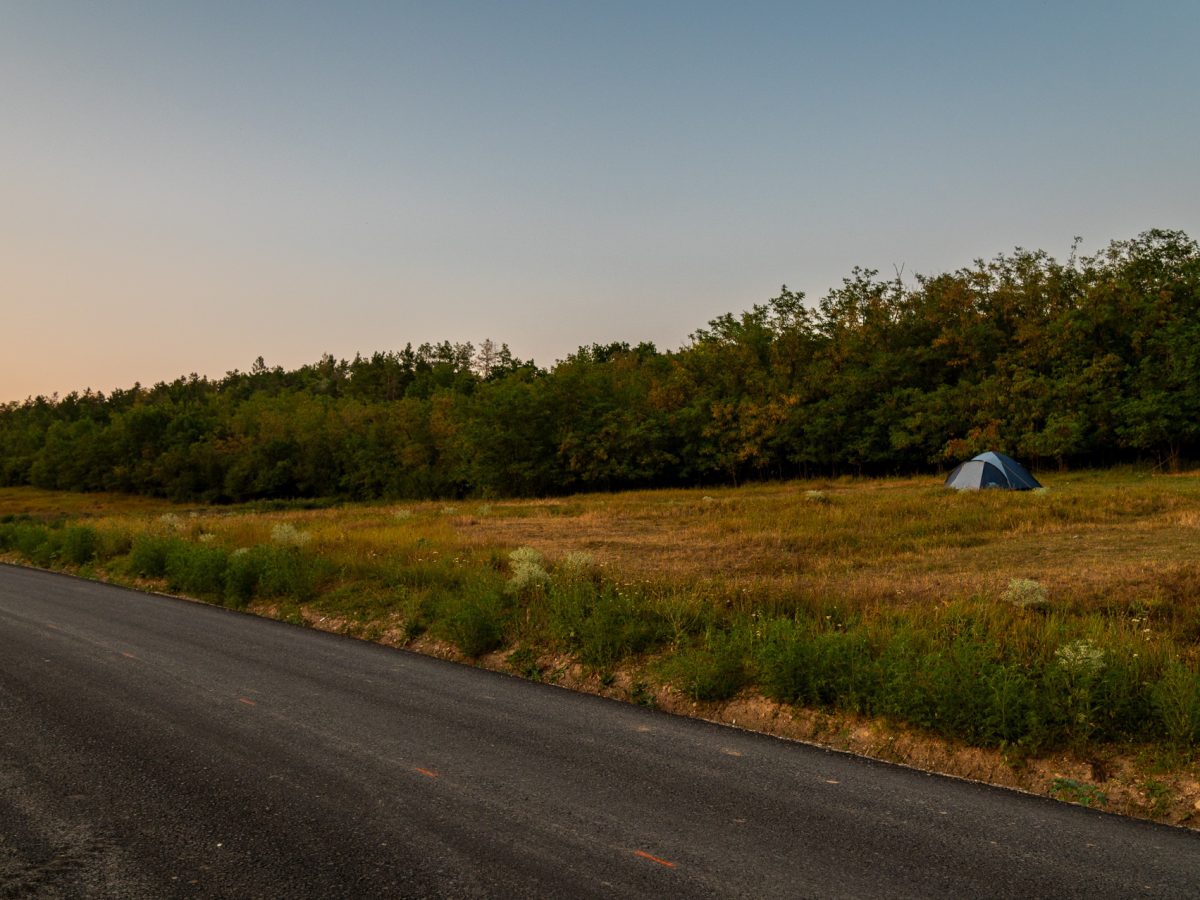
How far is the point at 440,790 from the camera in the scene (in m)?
5.62

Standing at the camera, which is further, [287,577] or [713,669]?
[287,577]

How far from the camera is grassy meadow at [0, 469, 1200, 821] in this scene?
6719 millimetres

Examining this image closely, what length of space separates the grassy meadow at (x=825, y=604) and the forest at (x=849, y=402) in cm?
2691

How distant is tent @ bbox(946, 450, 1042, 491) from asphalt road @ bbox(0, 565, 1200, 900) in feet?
94.7

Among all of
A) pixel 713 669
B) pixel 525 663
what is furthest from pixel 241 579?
pixel 713 669

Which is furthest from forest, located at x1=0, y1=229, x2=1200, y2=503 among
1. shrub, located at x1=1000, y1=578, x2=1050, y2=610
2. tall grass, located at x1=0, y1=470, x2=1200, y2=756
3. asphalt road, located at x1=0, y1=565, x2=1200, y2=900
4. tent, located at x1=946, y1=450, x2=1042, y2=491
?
asphalt road, located at x1=0, y1=565, x2=1200, y2=900

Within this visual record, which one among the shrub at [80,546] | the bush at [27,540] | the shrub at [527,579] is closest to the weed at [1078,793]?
the shrub at [527,579]

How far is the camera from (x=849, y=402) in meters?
56.2

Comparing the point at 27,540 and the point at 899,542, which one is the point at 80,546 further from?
the point at 899,542

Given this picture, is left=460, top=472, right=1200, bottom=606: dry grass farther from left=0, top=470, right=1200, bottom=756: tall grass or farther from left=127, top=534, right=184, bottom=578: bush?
left=127, top=534, right=184, bottom=578: bush

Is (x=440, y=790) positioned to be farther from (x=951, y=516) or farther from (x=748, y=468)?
(x=748, y=468)

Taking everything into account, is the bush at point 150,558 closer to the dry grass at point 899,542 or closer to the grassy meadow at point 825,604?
the grassy meadow at point 825,604

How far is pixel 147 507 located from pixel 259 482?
16.6m

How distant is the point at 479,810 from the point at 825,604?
617cm
